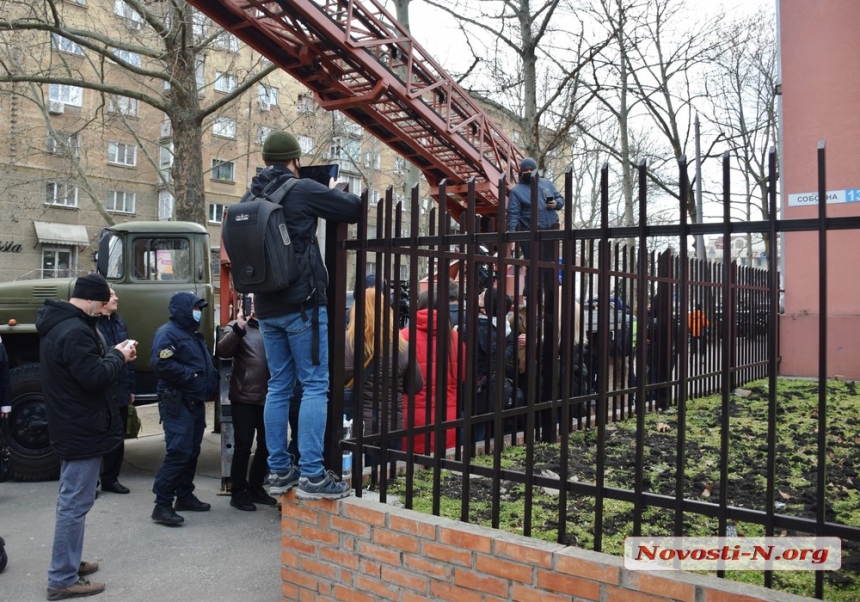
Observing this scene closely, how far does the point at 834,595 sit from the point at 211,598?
10.6 feet

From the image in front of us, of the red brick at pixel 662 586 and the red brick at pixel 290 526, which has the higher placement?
the red brick at pixel 662 586

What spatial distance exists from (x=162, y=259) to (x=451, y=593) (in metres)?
6.28

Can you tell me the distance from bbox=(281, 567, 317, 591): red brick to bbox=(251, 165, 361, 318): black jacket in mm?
1294

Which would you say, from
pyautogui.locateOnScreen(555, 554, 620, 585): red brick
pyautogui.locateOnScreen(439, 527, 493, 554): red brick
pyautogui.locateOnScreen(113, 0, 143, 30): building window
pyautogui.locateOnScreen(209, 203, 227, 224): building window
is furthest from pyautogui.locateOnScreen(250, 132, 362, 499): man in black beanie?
pyautogui.locateOnScreen(209, 203, 227, 224): building window

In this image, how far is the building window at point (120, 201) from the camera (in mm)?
32500

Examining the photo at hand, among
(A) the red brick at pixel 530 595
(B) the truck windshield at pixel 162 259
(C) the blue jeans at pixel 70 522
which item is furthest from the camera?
(B) the truck windshield at pixel 162 259

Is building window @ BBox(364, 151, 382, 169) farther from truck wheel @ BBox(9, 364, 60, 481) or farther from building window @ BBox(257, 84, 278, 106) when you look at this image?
truck wheel @ BBox(9, 364, 60, 481)

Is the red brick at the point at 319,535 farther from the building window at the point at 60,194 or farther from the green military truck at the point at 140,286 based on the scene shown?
the building window at the point at 60,194

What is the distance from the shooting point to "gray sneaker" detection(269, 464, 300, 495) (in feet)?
11.8

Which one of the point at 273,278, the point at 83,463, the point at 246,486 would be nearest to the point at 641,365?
the point at 273,278

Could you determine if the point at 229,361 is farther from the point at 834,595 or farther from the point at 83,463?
the point at 834,595

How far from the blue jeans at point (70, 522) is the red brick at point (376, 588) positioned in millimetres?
1949

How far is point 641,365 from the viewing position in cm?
270

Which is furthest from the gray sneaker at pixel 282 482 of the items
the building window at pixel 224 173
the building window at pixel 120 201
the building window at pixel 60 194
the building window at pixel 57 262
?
the building window at pixel 224 173
